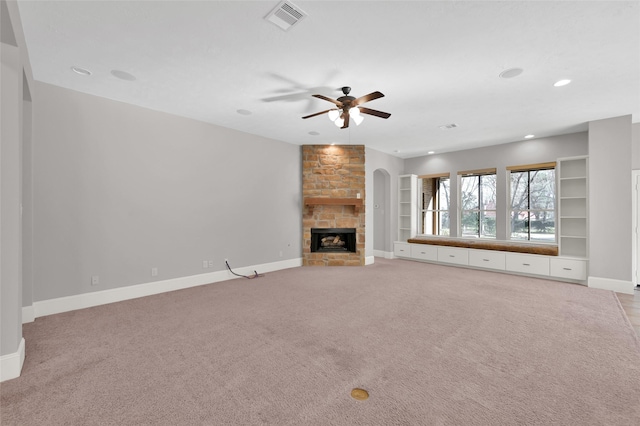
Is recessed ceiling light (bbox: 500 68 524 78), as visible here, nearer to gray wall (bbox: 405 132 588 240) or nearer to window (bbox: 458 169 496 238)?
gray wall (bbox: 405 132 588 240)

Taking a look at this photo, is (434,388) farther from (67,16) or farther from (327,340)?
(67,16)

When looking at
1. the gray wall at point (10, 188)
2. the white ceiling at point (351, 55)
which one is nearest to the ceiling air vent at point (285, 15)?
the white ceiling at point (351, 55)

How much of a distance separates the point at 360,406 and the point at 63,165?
4.18m

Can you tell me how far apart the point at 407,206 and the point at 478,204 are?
169 centimetres

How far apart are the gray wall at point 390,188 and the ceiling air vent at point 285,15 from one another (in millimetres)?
4526

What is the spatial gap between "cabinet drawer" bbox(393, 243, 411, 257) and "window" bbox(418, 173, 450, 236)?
84cm

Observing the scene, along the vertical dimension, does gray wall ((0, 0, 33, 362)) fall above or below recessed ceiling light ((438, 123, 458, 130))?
below

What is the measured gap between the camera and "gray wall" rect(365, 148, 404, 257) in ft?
21.5

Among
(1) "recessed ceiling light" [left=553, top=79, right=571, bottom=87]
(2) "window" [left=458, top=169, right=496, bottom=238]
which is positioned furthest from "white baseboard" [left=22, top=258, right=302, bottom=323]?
(1) "recessed ceiling light" [left=553, top=79, right=571, bottom=87]

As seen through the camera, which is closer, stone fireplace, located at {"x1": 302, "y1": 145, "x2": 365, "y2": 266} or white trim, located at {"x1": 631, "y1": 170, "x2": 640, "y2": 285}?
white trim, located at {"x1": 631, "y1": 170, "x2": 640, "y2": 285}

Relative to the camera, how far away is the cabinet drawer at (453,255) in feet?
19.9

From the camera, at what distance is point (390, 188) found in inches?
290

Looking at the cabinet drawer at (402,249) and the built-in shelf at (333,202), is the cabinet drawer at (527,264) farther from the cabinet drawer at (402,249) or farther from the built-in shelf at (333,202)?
A: the built-in shelf at (333,202)

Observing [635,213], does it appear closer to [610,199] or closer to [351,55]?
[610,199]
